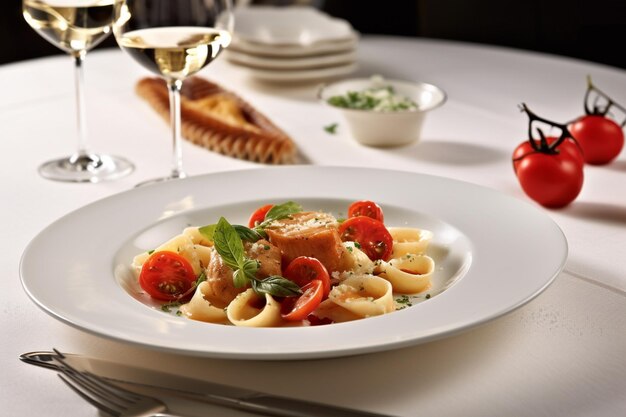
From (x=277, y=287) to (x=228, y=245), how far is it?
13 centimetres

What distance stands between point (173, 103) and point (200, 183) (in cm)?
38

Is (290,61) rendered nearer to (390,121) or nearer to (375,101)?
(375,101)

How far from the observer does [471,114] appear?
3.21 m

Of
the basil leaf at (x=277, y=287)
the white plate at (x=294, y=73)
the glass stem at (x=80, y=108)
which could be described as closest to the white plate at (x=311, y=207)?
the basil leaf at (x=277, y=287)

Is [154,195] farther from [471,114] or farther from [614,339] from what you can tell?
[471,114]

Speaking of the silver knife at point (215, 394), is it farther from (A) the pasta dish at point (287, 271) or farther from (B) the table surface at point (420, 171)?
(A) the pasta dish at point (287, 271)

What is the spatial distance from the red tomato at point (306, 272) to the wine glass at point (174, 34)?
3.03 ft

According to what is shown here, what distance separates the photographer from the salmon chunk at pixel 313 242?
68.3 inches

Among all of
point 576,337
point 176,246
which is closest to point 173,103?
point 176,246

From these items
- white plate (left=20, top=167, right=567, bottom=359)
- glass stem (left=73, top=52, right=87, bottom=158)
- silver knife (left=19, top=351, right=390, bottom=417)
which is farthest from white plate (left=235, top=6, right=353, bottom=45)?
silver knife (left=19, top=351, right=390, bottom=417)

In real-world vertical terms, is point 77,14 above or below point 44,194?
above

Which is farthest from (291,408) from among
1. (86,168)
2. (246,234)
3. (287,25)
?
(287,25)

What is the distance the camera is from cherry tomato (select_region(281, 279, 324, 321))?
5.19ft

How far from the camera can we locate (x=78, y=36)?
2584 millimetres
